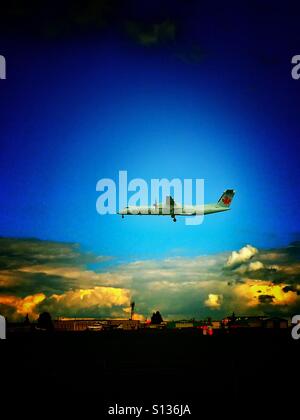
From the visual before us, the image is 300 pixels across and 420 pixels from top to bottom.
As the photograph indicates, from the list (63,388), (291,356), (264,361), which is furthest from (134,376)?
(291,356)

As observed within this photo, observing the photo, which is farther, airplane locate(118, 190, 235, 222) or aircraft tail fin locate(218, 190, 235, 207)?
aircraft tail fin locate(218, 190, 235, 207)

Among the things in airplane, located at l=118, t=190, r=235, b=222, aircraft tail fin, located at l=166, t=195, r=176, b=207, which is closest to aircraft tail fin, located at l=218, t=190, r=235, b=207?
airplane, located at l=118, t=190, r=235, b=222

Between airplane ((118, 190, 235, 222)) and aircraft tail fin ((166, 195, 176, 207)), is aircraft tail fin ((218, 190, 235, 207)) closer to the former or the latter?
airplane ((118, 190, 235, 222))

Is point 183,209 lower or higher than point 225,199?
lower

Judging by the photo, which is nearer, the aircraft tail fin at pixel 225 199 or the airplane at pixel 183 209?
the airplane at pixel 183 209

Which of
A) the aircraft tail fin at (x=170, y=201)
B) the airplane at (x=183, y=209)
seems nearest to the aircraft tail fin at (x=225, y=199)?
the airplane at (x=183, y=209)

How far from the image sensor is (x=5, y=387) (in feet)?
81.0

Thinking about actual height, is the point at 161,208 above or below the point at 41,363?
above

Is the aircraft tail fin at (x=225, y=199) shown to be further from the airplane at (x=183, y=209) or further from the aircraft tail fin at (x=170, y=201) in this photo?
the aircraft tail fin at (x=170, y=201)

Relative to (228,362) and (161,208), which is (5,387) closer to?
(228,362)

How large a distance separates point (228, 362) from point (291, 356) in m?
9.39
